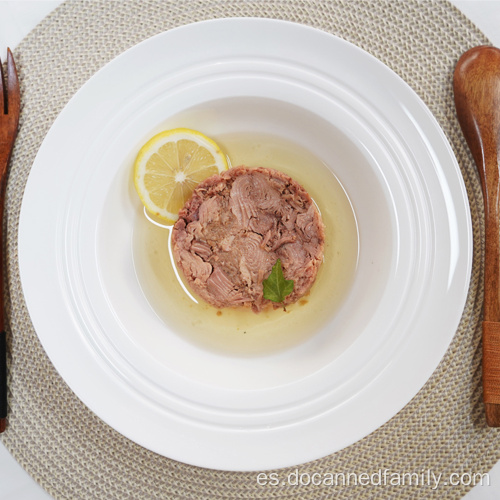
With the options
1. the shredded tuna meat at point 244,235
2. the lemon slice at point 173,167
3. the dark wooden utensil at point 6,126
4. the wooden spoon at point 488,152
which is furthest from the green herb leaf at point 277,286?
the dark wooden utensil at point 6,126

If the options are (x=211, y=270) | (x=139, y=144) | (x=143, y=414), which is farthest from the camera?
(x=211, y=270)

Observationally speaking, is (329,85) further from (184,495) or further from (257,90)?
(184,495)

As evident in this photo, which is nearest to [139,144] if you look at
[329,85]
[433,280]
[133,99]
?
[133,99]

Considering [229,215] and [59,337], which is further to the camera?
Result: [229,215]

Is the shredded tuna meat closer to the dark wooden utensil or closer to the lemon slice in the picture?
the lemon slice

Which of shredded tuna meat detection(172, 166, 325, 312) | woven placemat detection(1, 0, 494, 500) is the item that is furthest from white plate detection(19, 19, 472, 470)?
shredded tuna meat detection(172, 166, 325, 312)

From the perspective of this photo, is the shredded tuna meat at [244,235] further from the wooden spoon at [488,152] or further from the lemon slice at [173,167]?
the wooden spoon at [488,152]
